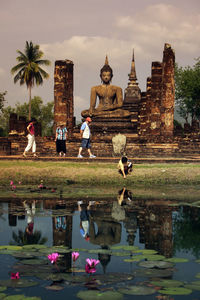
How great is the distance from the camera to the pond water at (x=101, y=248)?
A: 3.72 metres

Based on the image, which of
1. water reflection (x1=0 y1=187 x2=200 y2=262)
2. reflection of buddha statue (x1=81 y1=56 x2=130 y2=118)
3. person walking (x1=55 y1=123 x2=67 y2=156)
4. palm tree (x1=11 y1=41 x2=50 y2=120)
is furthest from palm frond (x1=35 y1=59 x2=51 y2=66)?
water reflection (x1=0 y1=187 x2=200 y2=262)

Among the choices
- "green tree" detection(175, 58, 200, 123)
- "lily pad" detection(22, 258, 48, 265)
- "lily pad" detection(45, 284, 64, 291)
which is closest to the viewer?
"lily pad" detection(45, 284, 64, 291)

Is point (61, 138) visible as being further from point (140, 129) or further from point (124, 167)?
point (140, 129)

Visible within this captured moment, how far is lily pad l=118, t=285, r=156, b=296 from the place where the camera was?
3.59m

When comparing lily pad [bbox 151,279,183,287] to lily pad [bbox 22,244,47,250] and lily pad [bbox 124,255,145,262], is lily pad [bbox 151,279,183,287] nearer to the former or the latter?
lily pad [bbox 124,255,145,262]

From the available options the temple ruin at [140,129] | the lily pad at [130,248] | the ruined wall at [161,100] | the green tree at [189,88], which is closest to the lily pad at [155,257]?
the lily pad at [130,248]

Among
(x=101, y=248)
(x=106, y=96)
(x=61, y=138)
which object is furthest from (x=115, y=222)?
(x=106, y=96)

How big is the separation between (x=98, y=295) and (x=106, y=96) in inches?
757

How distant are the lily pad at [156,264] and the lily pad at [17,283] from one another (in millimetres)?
1123

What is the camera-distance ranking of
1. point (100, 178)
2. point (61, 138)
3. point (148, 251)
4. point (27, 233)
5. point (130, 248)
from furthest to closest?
1. point (61, 138)
2. point (100, 178)
3. point (27, 233)
4. point (130, 248)
5. point (148, 251)

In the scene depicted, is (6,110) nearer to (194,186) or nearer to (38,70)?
(38,70)

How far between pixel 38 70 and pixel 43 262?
43022 millimetres

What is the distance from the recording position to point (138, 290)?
3650 mm

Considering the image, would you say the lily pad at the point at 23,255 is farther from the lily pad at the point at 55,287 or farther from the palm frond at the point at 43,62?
the palm frond at the point at 43,62
